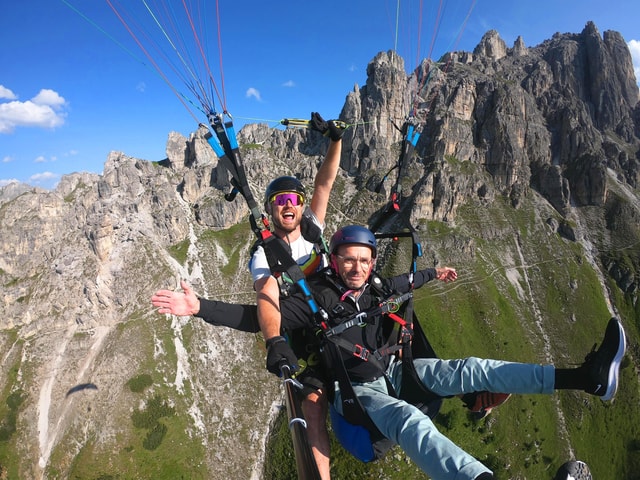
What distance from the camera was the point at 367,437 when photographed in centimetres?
638

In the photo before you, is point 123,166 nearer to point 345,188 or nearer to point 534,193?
point 345,188

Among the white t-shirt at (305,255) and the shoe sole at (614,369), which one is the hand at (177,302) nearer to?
the white t-shirt at (305,255)

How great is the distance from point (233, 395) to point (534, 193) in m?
146

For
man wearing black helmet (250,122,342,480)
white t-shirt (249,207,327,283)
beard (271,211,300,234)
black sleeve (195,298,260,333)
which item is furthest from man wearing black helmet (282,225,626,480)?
beard (271,211,300,234)

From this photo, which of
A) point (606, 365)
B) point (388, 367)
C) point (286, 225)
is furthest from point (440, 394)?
point (286, 225)

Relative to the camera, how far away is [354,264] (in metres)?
7.26

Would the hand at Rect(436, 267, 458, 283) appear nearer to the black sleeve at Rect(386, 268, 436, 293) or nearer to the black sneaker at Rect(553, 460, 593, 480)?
the black sleeve at Rect(386, 268, 436, 293)

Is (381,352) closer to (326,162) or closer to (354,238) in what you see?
(354,238)

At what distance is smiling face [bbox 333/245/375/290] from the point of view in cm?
725

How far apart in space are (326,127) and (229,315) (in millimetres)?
5423

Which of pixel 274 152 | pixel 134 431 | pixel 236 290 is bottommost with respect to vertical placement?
pixel 134 431

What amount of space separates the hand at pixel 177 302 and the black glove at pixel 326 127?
5251 mm

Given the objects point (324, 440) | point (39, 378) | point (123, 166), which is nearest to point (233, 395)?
point (39, 378)

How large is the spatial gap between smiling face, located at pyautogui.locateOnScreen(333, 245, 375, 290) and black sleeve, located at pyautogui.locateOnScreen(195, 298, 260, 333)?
212 cm
